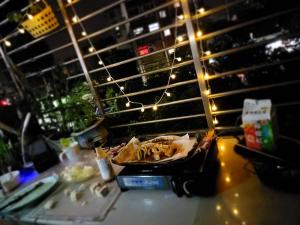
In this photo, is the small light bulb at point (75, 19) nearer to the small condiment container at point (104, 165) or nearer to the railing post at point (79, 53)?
the railing post at point (79, 53)

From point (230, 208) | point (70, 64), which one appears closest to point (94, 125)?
point (70, 64)

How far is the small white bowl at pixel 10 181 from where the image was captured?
2.21 meters

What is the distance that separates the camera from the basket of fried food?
1.48m

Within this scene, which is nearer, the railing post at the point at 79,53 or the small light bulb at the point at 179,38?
the small light bulb at the point at 179,38

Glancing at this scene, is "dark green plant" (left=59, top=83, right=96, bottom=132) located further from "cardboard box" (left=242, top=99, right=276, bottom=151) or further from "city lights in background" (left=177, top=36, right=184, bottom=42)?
"cardboard box" (left=242, top=99, right=276, bottom=151)

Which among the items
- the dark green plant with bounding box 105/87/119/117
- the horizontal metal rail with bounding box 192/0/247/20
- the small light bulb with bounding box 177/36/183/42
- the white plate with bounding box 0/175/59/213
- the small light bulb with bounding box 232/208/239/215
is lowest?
the small light bulb with bounding box 232/208/239/215

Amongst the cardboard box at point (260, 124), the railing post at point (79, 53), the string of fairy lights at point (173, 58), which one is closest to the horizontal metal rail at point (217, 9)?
the string of fairy lights at point (173, 58)

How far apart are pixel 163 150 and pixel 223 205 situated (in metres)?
0.50

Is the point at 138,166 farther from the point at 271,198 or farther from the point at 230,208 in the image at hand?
the point at 271,198

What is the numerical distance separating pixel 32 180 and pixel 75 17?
1.67 m

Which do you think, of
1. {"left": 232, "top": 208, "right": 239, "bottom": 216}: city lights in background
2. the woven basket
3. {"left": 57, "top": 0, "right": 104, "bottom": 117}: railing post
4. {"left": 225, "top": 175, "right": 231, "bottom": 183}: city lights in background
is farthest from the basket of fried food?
the woven basket

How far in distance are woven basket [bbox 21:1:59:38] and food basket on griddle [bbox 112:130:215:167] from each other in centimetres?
142

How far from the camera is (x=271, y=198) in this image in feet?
3.87

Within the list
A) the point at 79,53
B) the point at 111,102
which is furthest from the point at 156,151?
the point at 79,53
